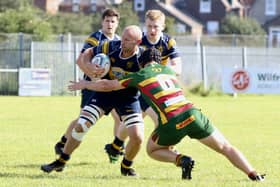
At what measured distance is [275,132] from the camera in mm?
16031

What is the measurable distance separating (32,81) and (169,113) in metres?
22.0

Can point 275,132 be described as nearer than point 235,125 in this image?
Yes

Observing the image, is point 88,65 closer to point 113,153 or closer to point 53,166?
point 53,166

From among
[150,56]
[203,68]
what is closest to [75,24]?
[203,68]

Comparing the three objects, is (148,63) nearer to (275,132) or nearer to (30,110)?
(275,132)

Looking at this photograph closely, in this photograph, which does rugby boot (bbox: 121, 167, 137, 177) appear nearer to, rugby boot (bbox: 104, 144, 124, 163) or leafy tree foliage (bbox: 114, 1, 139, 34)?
rugby boot (bbox: 104, 144, 124, 163)

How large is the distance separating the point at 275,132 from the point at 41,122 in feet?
16.8

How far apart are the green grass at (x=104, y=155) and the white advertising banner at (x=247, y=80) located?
315 inches

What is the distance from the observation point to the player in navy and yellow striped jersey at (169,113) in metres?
8.63

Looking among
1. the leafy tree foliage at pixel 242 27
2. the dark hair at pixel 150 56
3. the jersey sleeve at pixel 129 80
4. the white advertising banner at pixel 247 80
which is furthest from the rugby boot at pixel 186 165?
the leafy tree foliage at pixel 242 27

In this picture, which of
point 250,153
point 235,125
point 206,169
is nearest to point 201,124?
point 206,169

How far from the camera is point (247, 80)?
30.4 m

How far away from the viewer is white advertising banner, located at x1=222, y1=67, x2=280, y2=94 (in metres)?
30.2

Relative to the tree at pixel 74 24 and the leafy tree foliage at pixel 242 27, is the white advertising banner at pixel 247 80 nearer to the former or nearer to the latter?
the tree at pixel 74 24
